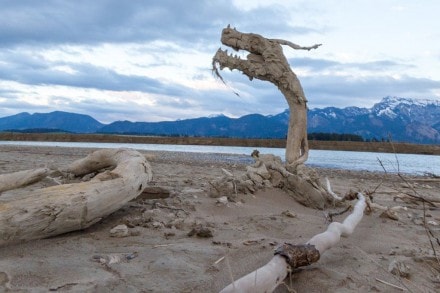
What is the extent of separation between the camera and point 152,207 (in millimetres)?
5121

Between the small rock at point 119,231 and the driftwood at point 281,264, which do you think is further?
the small rock at point 119,231

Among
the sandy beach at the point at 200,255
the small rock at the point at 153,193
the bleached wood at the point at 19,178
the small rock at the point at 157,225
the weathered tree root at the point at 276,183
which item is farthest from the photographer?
the weathered tree root at the point at 276,183

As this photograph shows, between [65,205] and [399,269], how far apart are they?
2888mm

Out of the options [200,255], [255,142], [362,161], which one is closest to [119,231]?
[200,255]

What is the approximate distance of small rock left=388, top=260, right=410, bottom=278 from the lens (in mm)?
A: 3235

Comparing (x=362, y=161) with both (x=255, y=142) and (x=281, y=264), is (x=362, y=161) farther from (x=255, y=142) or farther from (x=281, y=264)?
(x=255, y=142)

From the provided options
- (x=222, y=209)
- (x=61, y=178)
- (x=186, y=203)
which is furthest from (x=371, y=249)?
(x=61, y=178)

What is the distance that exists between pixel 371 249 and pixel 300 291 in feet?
5.26

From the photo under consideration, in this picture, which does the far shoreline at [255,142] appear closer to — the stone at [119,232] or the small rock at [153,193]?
the small rock at [153,193]

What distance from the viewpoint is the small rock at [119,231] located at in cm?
393

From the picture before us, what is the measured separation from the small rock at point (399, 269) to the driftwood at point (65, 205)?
8.97 feet

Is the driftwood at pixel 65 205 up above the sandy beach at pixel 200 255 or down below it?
above

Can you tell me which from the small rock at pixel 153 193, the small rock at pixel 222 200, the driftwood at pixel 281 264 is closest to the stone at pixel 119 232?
the small rock at pixel 153 193

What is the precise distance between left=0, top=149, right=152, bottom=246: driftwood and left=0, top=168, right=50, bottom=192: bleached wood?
3.37 feet
